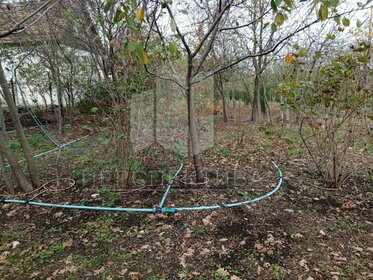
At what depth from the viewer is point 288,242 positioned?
2121 millimetres

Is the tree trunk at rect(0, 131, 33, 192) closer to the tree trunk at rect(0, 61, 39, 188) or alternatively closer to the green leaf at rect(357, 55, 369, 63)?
the tree trunk at rect(0, 61, 39, 188)

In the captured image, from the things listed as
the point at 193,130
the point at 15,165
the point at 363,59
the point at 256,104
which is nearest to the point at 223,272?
the point at 193,130

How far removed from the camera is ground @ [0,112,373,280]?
6.08ft

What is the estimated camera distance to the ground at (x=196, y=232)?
1.85m

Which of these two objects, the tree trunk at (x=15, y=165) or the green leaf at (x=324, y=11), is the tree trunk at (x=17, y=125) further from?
the green leaf at (x=324, y=11)

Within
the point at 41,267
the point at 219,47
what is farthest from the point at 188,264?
the point at 219,47

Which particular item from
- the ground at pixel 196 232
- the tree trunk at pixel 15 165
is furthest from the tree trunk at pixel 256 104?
the tree trunk at pixel 15 165

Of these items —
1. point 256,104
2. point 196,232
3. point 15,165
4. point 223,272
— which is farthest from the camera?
point 256,104

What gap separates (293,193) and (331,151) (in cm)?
75

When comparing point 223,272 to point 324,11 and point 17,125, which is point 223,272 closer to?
point 324,11

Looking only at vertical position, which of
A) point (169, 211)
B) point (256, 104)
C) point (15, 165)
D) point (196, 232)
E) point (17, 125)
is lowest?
point (196, 232)

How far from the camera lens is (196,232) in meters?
2.26

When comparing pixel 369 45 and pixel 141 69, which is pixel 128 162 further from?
pixel 369 45

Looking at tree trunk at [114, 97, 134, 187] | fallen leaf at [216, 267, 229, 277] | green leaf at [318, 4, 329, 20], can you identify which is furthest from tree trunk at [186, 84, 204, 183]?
green leaf at [318, 4, 329, 20]
